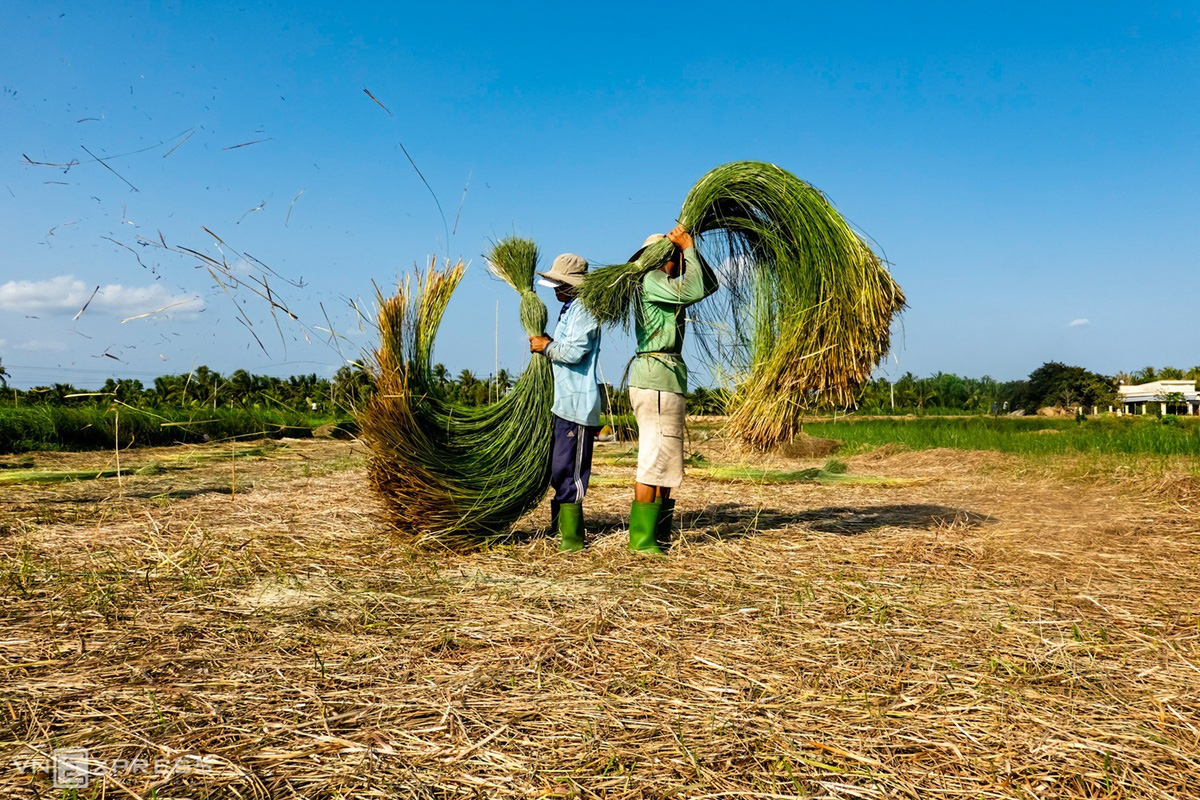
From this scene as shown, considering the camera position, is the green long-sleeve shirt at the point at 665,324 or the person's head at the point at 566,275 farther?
the person's head at the point at 566,275

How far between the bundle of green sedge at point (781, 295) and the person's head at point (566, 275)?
0.65ft

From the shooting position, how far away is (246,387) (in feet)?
61.0

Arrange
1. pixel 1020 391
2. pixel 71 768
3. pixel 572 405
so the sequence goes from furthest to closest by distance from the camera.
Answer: pixel 1020 391, pixel 572 405, pixel 71 768

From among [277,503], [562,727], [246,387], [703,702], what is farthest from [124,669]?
[246,387]

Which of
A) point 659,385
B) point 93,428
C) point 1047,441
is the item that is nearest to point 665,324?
point 659,385

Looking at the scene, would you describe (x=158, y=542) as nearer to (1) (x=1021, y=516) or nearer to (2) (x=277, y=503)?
(2) (x=277, y=503)

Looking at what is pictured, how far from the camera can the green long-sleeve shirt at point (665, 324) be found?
4254 mm

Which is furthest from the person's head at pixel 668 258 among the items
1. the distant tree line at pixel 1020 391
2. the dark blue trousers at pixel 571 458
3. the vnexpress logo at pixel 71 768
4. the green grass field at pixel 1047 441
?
the distant tree line at pixel 1020 391

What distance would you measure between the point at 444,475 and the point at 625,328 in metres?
1.34

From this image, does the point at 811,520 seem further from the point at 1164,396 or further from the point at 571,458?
the point at 1164,396

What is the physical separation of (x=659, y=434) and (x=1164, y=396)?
40.0 metres

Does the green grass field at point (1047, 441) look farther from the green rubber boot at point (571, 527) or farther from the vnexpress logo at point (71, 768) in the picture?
the vnexpress logo at point (71, 768)

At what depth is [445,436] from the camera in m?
4.44

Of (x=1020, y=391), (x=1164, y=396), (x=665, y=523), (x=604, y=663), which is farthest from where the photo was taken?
(x=1020, y=391)
